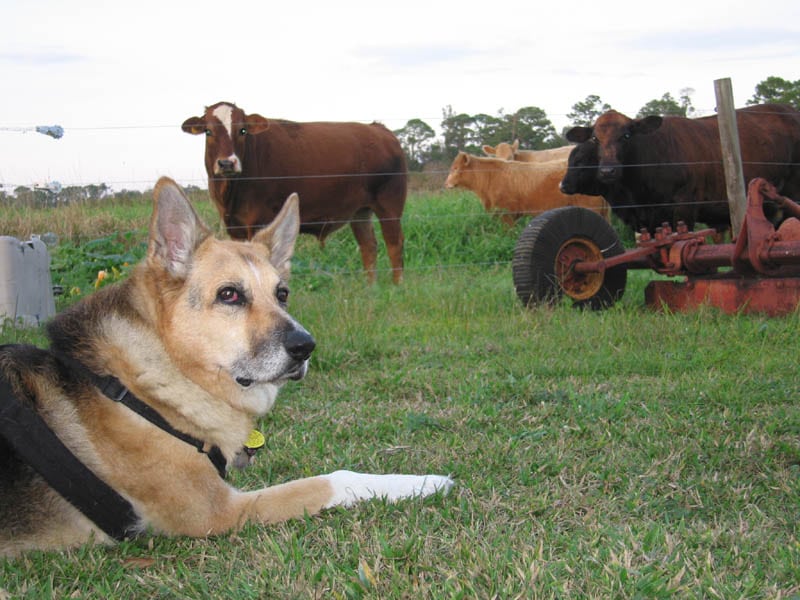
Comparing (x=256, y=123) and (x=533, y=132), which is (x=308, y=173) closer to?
(x=256, y=123)

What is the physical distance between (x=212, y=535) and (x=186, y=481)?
0.71ft

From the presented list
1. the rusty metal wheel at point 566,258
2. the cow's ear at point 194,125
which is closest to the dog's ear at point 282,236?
the rusty metal wheel at point 566,258

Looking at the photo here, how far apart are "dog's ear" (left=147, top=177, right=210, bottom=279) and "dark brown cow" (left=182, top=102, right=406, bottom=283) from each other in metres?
5.13

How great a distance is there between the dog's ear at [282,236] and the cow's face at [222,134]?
4.66 meters

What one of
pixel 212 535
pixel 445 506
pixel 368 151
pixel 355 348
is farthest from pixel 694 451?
pixel 368 151

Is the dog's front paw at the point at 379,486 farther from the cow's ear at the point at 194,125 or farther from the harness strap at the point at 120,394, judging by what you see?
the cow's ear at the point at 194,125

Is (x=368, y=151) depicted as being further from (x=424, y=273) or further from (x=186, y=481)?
(x=186, y=481)

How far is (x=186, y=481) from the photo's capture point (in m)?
2.76

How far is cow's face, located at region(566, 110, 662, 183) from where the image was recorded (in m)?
8.09

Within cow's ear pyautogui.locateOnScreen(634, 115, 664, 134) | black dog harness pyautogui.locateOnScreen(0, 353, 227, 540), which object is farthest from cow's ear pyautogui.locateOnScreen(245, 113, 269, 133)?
black dog harness pyautogui.locateOnScreen(0, 353, 227, 540)

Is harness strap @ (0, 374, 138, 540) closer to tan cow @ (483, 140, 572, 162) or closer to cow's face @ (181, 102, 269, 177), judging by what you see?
cow's face @ (181, 102, 269, 177)

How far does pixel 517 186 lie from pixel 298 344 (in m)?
11.2

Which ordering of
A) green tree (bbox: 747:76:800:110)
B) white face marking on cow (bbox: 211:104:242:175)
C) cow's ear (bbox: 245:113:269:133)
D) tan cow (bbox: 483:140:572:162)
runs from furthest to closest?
green tree (bbox: 747:76:800:110), tan cow (bbox: 483:140:572:162), cow's ear (bbox: 245:113:269:133), white face marking on cow (bbox: 211:104:242:175)

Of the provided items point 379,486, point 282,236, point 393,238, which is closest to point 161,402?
point 379,486
